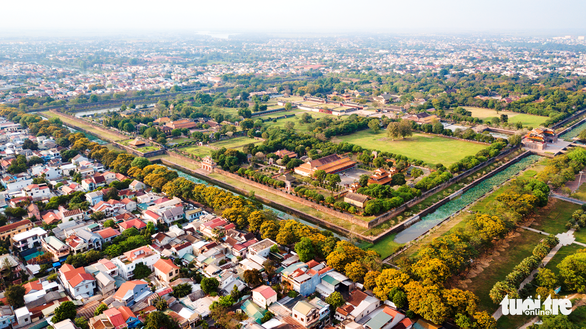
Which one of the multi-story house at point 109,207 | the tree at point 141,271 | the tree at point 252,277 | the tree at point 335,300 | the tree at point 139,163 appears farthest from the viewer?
the tree at point 139,163

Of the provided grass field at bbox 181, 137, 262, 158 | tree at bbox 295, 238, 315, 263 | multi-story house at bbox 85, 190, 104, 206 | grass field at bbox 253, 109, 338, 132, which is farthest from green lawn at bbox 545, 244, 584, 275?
grass field at bbox 253, 109, 338, 132

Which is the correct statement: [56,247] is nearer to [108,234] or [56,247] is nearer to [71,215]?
[108,234]

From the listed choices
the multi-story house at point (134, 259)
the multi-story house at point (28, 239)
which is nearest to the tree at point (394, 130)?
the multi-story house at point (134, 259)

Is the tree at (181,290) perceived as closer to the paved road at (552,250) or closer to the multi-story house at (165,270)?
the multi-story house at (165,270)

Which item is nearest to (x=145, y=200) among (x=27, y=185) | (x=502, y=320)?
(x=27, y=185)

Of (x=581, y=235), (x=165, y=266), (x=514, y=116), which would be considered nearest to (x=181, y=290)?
(x=165, y=266)

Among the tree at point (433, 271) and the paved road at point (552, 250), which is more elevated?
the tree at point (433, 271)

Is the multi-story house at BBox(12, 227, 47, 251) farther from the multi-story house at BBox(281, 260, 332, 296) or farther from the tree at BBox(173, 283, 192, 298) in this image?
the multi-story house at BBox(281, 260, 332, 296)

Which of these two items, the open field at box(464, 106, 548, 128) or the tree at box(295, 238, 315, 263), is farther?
the open field at box(464, 106, 548, 128)
